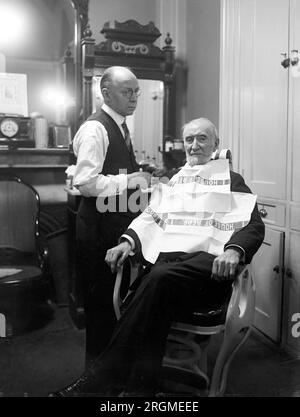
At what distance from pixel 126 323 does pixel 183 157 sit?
5.93 ft

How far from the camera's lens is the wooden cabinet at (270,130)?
2137 mm

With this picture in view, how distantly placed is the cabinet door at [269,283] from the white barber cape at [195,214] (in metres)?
0.51

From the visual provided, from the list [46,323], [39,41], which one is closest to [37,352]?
[46,323]

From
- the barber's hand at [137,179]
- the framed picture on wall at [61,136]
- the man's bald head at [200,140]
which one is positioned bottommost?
the barber's hand at [137,179]

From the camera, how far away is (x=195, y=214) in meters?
1.93

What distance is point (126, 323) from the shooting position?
5.27 ft

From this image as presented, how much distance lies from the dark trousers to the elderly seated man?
5.4 inches

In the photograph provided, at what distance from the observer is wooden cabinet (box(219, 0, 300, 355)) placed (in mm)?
2137

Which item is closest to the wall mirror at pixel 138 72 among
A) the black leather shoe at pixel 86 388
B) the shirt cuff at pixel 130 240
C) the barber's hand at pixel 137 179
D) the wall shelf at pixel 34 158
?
the wall shelf at pixel 34 158

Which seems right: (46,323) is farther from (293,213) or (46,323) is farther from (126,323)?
(293,213)

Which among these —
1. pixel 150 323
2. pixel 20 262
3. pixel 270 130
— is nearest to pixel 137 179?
pixel 150 323

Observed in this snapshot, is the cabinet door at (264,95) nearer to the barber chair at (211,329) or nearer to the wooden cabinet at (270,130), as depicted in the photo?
the wooden cabinet at (270,130)

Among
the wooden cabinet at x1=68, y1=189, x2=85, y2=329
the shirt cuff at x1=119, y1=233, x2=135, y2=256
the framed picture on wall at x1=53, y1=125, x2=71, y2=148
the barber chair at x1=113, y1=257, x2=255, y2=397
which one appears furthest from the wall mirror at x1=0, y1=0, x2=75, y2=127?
the barber chair at x1=113, y1=257, x2=255, y2=397

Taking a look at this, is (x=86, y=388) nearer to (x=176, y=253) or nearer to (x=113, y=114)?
(x=176, y=253)
